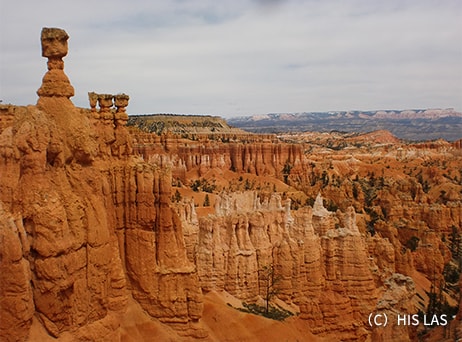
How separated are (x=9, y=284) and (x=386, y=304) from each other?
10797 mm

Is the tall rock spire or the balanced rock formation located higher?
the tall rock spire

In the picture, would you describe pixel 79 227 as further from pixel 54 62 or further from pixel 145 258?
pixel 54 62

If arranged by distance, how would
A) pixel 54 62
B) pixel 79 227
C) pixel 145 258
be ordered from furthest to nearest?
pixel 145 258 → pixel 54 62 → pixel 79 227

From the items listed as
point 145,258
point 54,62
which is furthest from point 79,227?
point 54,62

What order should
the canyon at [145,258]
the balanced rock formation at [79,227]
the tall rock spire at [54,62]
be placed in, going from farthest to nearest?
the tall rock spire at [54,62] → the canyon at [145,258] → the balanced rock formation at [79,227]

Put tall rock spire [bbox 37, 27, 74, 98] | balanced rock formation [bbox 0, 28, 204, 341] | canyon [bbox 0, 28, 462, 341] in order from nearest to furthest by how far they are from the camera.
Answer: balanced rock formation [bbox 0, 28, 204, 341], canyon [bbox 0, 28, 462, 341], tall rock spire [bbox 37, 27, 74, 98]

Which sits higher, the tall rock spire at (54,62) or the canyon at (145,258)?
the tall rock spire at (54,62)

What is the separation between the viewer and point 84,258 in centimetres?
1120

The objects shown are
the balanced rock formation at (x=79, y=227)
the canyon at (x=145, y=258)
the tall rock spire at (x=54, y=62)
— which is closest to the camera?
the balanced rock formation at (x=79, y=227)

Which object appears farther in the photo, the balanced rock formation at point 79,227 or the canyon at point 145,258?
the canyon at point 145,258

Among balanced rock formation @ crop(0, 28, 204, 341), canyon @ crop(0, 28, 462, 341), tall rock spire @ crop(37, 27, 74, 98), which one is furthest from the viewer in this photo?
tall rock spire @ crop(37, 27, 74, 98)

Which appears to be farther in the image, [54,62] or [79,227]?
[54,62]

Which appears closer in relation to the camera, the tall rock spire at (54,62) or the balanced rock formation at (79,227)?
the balanced rock formation at (79,227)

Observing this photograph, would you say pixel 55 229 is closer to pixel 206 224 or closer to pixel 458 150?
pixel 206 224
